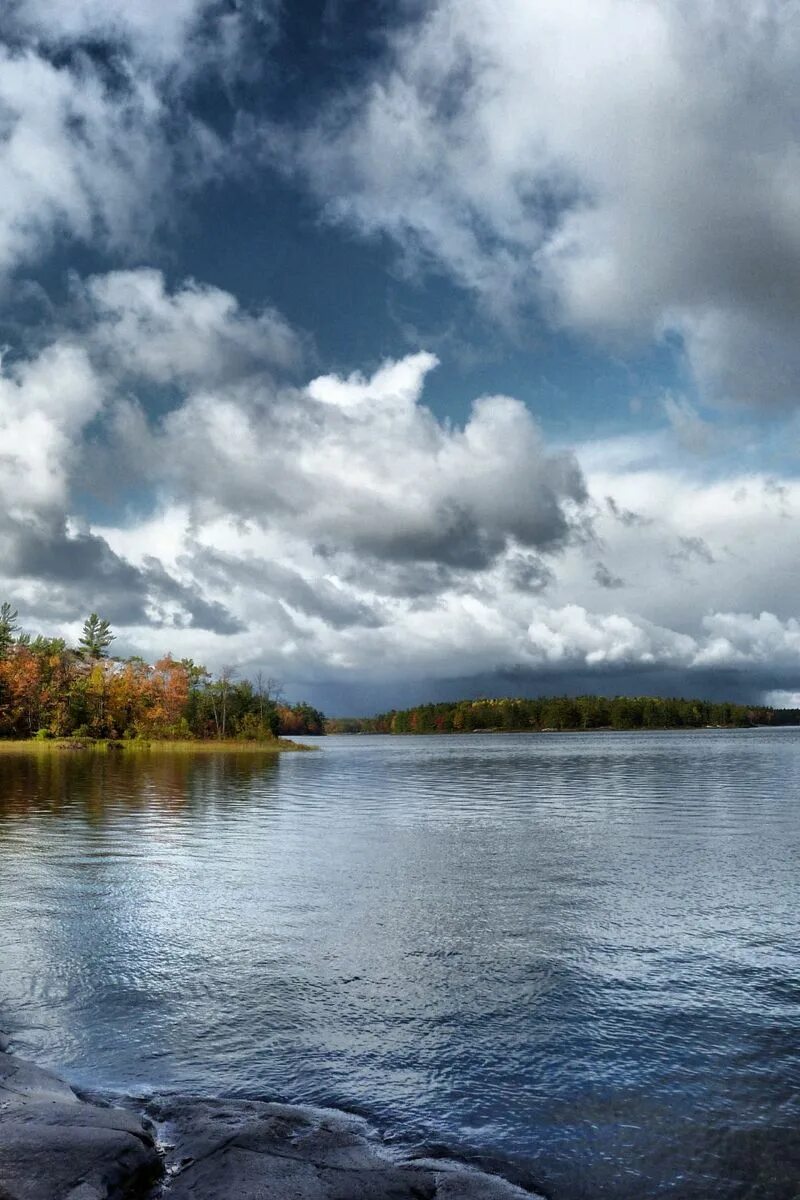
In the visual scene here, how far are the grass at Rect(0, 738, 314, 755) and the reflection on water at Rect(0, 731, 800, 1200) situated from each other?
11240 centimetres

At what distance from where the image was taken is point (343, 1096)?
1187 cm

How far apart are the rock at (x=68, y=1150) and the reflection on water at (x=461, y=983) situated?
7.09 feet

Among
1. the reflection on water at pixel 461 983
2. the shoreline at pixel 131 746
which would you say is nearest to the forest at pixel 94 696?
the shoreline at pixel 131 746

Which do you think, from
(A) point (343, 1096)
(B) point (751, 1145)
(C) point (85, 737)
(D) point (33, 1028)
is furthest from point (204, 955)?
(C) point (85, 737)

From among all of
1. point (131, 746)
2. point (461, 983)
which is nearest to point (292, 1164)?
point (461, 983)

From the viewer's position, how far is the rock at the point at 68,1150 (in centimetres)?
840

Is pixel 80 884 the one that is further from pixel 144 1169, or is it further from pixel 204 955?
pixel 144 1169

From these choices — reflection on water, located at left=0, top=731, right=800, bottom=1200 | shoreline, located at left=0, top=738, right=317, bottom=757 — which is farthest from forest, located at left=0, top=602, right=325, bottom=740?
reflection on water, located at left=0, top=731, right=800, bottom=1200

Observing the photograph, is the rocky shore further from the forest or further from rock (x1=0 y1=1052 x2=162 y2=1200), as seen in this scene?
the forest

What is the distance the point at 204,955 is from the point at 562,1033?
30.0 ft

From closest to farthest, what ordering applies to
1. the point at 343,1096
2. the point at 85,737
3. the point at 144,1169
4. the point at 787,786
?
the point at 144,1169 → the point at 343,1096 → the point at 787,786 → the point at 85,737

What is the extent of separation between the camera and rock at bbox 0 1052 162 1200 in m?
8.40

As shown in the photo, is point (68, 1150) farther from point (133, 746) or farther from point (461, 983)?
point (133, 746)

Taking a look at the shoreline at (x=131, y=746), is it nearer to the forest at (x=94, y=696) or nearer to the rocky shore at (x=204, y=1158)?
the forest at (x=94, y=696)
